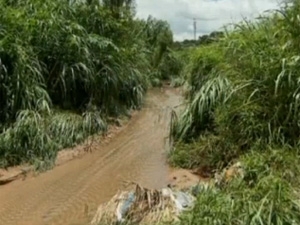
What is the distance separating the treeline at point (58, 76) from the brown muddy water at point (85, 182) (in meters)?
0.42

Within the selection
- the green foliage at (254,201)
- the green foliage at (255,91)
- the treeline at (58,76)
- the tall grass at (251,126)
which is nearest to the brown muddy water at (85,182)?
the treeline at (58,76)

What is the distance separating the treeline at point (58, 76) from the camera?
6.59 meters

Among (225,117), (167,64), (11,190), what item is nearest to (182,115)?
(225,117)

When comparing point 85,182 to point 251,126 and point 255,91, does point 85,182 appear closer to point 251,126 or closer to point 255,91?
point 251,126

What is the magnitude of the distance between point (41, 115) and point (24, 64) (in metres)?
0.76

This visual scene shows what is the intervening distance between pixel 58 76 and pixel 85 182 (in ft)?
8.92

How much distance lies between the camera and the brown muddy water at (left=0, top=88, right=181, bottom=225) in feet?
16.0

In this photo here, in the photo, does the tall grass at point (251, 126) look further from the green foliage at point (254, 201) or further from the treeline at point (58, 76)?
the treeline at point (58, 76)

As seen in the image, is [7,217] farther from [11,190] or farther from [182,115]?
[182,115]

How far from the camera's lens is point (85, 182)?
19.4 feet

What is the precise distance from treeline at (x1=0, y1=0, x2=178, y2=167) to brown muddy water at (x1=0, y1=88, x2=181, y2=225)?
0.42 metres

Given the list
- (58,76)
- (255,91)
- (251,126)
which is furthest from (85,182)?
(58,76)

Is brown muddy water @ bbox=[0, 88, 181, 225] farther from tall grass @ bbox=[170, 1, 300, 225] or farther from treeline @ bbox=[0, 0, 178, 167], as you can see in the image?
tall grass @ bbox=[170, 1, 300, 225]

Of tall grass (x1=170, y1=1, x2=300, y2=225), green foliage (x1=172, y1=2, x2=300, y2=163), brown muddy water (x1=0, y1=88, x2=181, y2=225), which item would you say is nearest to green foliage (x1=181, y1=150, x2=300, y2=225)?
tall grass (x1=170, y1=1, x2=300, y2=225)
